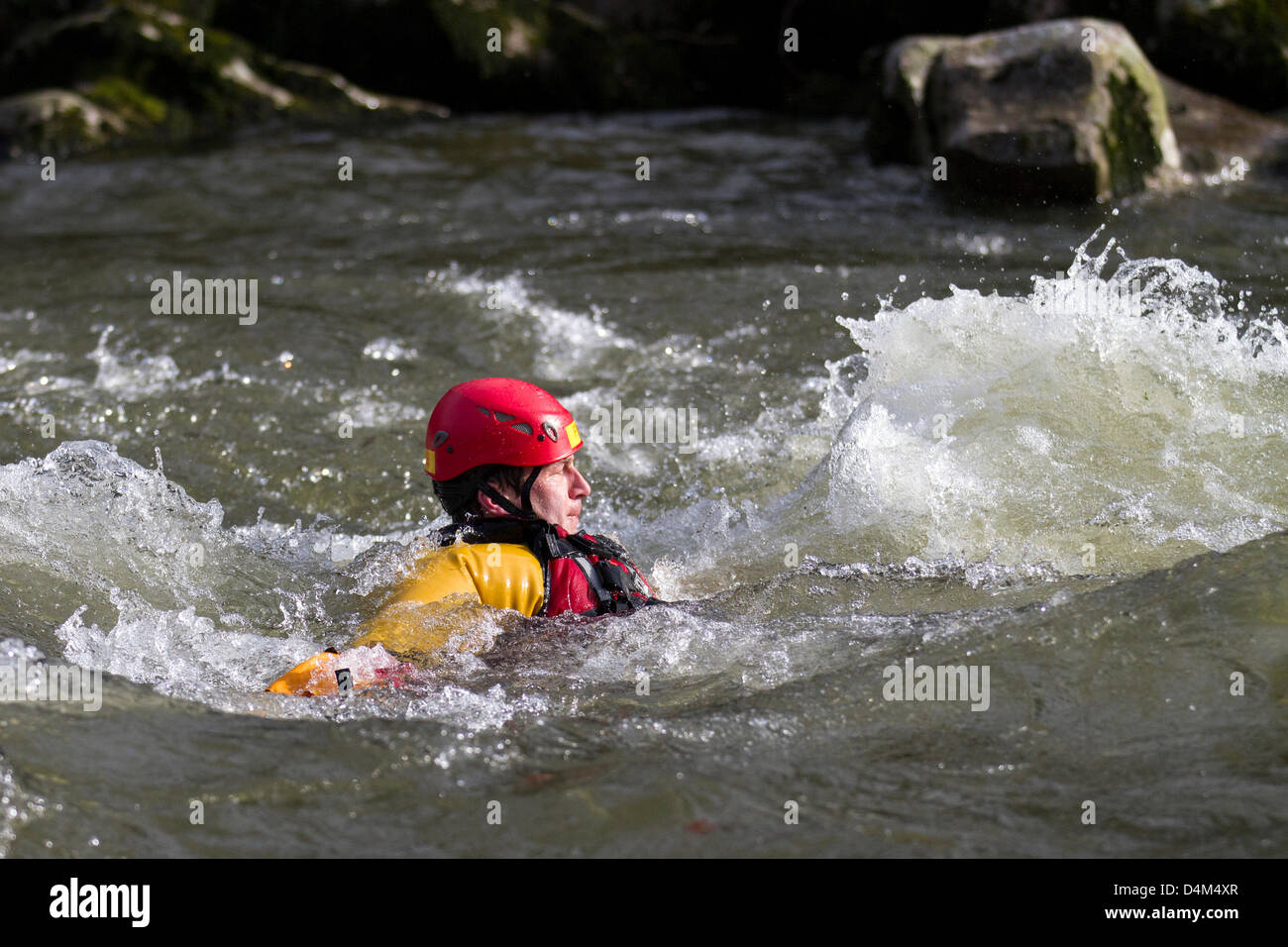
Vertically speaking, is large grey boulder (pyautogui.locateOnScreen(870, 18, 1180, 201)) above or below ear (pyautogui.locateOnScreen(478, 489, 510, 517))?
above

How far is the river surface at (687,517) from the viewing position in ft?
10.9

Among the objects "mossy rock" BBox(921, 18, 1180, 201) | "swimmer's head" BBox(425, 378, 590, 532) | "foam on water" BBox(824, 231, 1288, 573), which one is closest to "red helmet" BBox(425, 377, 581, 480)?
"swimmer's head" BBox(425, 378, 590, 532)

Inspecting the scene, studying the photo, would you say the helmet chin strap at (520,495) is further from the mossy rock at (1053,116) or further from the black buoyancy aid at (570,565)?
the mossy rock at (1053,116)

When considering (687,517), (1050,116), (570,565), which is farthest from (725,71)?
(570,565)

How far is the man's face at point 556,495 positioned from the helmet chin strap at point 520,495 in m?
0.01

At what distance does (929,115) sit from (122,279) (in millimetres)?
6242

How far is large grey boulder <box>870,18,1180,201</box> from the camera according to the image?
9719 mm

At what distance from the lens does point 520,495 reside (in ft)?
14.8

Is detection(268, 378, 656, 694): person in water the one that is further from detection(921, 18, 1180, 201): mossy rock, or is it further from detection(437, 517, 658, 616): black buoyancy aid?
detection(921, 18, 1180, 201): mossy rock

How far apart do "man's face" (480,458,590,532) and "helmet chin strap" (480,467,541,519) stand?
0.01 m

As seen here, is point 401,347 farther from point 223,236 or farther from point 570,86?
point 570,86

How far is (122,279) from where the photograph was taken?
8.71m

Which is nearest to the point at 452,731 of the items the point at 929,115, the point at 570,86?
the point at 929,115

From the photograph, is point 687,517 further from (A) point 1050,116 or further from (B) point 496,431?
(A) point 1050,116
